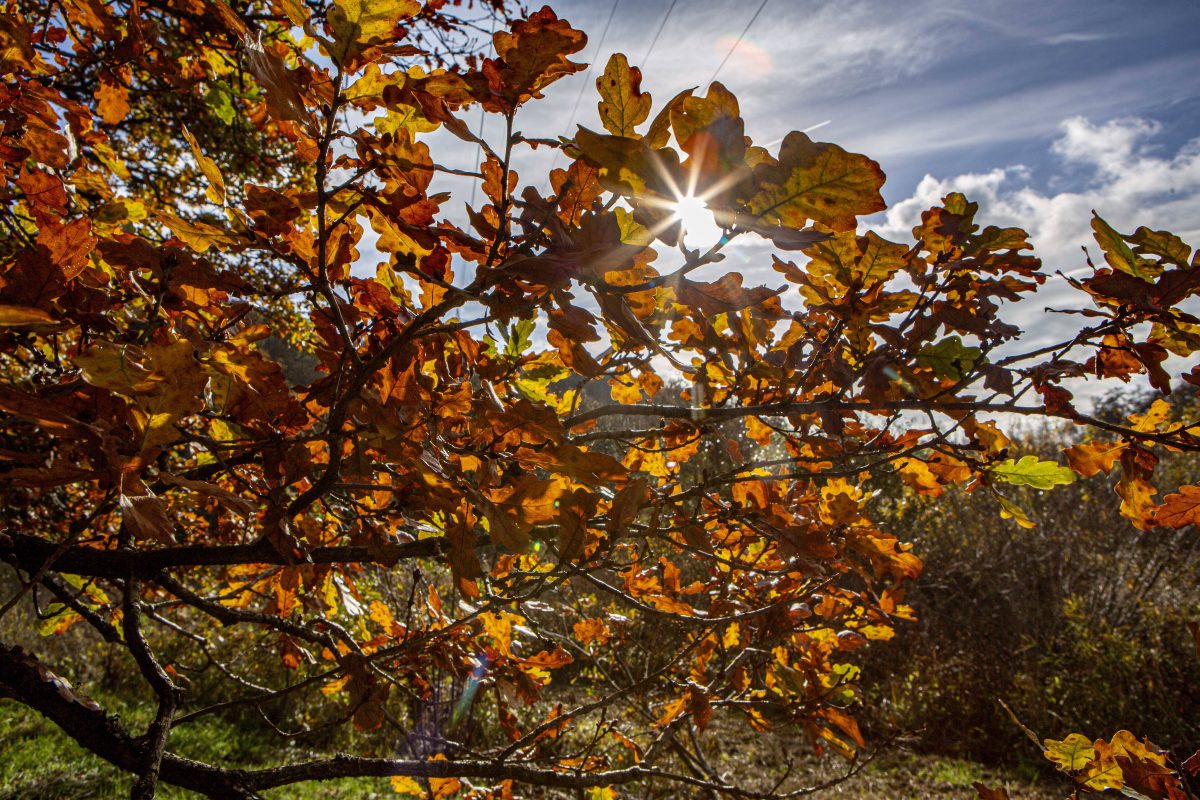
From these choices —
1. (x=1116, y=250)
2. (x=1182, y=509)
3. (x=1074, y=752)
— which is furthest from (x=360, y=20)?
(x=1074, y=752)

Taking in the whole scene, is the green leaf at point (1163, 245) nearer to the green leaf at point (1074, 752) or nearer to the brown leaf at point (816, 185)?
the brown leaf at point (816, 185)

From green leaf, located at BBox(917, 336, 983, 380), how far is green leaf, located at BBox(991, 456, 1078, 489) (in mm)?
300

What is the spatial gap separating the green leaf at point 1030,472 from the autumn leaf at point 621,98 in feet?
3.18

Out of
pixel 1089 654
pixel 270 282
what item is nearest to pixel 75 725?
pixel 270 282

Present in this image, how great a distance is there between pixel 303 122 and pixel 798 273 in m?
0.82

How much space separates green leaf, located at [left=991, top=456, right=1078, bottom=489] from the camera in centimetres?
116

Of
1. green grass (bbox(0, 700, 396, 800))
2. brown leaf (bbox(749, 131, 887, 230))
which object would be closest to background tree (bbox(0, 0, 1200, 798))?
brown leaf (bbox(749, 131, 887, 230))

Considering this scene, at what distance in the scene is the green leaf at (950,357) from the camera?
3.25ft

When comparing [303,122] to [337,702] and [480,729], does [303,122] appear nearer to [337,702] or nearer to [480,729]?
[480,729]

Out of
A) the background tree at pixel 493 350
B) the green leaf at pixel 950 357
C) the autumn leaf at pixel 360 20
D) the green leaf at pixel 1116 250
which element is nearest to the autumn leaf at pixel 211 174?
the background tree at pixel 493 350

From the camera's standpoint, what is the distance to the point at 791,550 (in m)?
1.10

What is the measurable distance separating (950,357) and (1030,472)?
1.30 ft

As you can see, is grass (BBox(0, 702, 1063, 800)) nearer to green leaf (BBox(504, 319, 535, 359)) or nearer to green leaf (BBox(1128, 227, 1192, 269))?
green leaf (BBox(504, 319, 535, 359))

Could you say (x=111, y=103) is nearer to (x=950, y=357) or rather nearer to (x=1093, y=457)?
(x=950, y=357)
